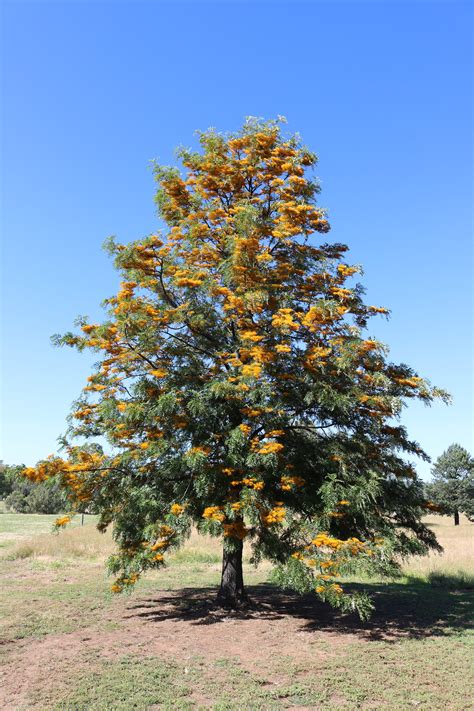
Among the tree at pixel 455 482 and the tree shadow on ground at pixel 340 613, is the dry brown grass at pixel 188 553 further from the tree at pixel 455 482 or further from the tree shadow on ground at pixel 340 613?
the tree at pixel 455 482

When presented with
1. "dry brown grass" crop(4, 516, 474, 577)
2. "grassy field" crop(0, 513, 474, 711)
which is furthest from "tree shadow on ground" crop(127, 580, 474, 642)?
"dry brown grass" crop(4, 516, 474, 577)

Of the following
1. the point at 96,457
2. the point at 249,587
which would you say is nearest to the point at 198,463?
the point at 96,457

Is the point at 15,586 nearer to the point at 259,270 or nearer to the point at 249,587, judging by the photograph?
the point at 249,587

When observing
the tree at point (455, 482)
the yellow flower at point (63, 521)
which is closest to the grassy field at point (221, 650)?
the yellow flower at point (63, 521)

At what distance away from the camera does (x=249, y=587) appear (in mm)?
16922

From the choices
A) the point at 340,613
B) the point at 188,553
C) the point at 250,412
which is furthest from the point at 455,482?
the point at 250,412

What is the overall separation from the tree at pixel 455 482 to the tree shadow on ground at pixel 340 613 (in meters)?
42.0

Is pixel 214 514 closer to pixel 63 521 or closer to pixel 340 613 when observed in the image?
pixel 63 521

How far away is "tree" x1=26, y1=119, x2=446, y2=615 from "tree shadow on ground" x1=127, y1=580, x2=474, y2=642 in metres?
0.84

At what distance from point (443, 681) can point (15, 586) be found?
13712 millimetres

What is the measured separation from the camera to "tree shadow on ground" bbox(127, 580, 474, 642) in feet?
37.0

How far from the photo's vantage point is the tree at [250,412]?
1044cm

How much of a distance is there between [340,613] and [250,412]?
6708mm

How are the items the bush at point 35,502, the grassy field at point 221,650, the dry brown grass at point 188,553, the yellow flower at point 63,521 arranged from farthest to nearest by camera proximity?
the bush at point 35,502 → the dry brown grass at point 188,553 → the yellow flower at point 63,521 → the grassy field at point 221,650
